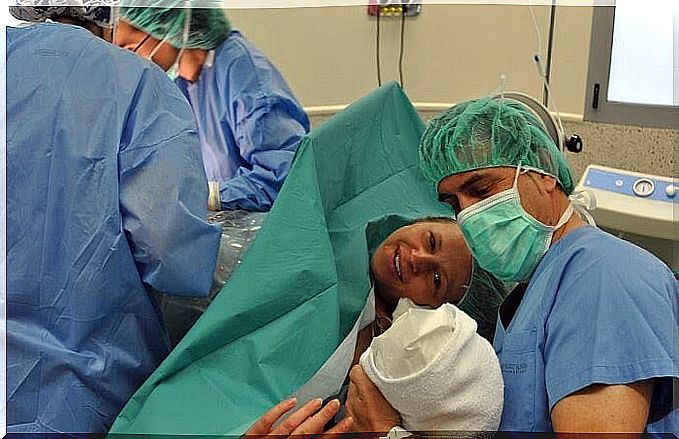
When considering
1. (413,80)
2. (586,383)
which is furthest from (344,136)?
(586,383)

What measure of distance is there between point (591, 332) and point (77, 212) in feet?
1.97

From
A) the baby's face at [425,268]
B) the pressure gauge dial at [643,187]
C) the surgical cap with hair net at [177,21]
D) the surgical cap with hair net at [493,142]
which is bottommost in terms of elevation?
the baby's face at [425,268]

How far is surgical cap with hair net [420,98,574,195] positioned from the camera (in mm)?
965

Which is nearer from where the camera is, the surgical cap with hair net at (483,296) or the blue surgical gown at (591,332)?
the blue surgical gown at (591,332)

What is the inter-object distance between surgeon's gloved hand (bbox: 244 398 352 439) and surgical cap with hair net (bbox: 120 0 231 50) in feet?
2.27

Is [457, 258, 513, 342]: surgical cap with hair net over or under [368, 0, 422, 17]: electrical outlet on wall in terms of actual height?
under

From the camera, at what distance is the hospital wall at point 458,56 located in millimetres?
1306

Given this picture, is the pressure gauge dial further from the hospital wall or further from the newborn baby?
the newborn baby

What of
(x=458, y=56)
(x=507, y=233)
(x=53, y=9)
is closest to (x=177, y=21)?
(x=53, y=9)

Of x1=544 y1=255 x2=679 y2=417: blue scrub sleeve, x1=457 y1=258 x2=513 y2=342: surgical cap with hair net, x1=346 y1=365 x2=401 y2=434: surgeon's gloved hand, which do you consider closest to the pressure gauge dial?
x1=457 y1=258 x2=513 y2=342: surgical cap with hair net

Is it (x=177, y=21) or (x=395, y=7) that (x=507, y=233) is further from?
(x=177, y=21)

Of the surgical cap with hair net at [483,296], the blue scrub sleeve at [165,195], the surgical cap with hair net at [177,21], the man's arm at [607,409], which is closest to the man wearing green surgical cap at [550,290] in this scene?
the man's arm at [607,409]

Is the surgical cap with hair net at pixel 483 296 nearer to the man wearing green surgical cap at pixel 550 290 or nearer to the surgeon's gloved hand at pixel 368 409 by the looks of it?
the man wearing green surgical cap at pixel 550 290

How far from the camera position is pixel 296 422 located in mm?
957
